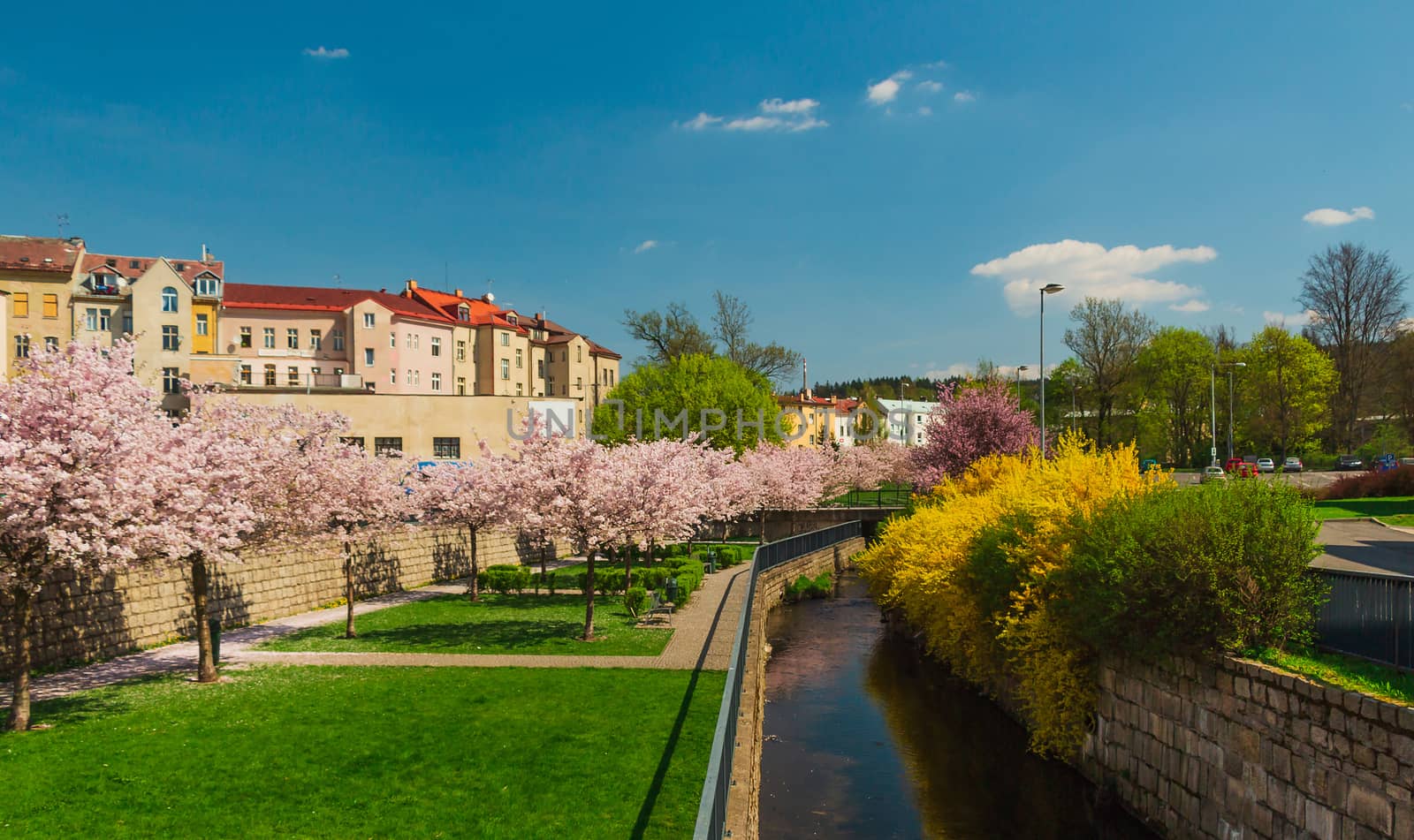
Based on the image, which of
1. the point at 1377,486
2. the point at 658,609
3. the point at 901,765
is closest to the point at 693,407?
the point at 658,609

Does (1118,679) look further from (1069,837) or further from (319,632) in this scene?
(319,632)

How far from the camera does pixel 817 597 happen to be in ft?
124

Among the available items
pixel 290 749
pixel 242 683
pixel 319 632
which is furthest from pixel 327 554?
pixel 290 749

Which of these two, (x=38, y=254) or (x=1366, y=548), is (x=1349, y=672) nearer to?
(x=1366, y=548)

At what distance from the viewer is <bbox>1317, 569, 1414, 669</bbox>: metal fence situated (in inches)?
423

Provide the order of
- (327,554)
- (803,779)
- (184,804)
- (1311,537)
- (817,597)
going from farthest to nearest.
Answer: (817,597) < (327,554) < (803,779) < (1311,537) < (184,804)

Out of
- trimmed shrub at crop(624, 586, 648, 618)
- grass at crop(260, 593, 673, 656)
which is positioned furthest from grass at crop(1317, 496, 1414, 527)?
grass at crop(260, 593, 673, 656)

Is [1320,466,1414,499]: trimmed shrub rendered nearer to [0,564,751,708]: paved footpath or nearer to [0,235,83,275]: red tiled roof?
[0,564,751,708]: paved footpath

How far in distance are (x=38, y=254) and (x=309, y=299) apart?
18555 mm

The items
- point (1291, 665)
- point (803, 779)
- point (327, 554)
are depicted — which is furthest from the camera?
point (327, 554)

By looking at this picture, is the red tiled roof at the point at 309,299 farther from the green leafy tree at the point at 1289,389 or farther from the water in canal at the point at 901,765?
the green leafy tree at the point at 1289,389

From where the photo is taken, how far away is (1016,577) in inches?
699

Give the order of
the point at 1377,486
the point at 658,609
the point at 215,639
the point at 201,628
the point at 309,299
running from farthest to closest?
the point at 309,299
the point at 1377,486
the point at 658,609
the point at 215,639
the point at 201,628

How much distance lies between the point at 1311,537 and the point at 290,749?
14.8 metres
